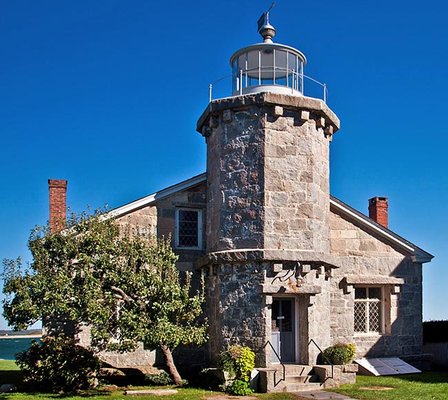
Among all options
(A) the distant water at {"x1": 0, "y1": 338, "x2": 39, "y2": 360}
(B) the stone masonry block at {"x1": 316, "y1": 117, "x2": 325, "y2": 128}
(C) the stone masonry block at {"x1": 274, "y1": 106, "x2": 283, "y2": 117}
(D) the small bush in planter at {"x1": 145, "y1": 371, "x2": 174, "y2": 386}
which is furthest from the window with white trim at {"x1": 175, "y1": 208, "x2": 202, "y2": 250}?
(A) the distant water at {"x1": 0, "y1": 338, "x2": 39, "y2": 360}

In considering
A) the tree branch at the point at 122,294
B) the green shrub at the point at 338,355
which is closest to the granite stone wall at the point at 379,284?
the green shrub at the point at 338,355

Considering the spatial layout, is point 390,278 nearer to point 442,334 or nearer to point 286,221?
point 442,334

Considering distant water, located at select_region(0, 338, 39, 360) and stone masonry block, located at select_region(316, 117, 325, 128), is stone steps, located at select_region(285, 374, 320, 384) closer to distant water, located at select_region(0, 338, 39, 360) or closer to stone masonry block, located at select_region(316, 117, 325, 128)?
stone masonry block, located at select_region(316, 117, 325, 128)

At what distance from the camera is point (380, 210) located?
2062 cm

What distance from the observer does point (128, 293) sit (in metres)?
13.9

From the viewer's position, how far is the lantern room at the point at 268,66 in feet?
54.0

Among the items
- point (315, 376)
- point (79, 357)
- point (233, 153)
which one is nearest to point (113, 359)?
point (79, 357)

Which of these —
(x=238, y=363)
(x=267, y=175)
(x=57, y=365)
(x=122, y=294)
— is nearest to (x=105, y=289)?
Answer: (x=122, y=294)

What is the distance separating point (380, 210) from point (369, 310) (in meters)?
3.84

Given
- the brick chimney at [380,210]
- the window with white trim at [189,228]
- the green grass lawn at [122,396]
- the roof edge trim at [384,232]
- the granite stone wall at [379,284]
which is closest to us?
the green grass lawn at [122,396]

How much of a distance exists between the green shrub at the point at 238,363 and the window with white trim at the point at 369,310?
18.4 feet

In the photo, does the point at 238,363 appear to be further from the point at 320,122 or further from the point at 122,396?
the point at 320,122

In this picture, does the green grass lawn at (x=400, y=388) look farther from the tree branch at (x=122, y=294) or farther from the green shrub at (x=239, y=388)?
the tree branch at (x=122, y=294)

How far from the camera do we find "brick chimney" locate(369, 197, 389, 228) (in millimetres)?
20547
